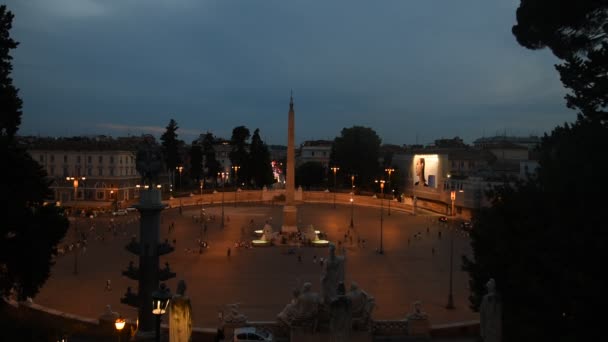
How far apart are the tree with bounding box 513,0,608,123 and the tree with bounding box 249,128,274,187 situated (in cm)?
6216

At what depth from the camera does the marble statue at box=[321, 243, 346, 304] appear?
13688mm

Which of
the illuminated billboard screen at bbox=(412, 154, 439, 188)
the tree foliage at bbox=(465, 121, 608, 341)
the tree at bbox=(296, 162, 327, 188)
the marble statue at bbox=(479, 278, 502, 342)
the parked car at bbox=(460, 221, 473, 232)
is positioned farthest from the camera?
the tree at bbox=(296, 162, 327, 188)

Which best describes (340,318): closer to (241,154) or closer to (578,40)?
(578,40)

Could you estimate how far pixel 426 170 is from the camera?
7338 centimetres

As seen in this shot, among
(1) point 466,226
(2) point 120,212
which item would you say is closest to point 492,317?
(1) point 466,226

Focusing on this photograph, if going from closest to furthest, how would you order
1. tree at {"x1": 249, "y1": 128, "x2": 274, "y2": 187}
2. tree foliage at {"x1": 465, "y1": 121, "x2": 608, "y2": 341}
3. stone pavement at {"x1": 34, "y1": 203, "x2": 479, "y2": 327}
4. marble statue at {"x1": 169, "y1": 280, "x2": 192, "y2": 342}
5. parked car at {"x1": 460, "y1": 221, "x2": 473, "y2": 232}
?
marble statue at {"x1": 169, "y1": 280, "x2": 192, "y2": 342} < tree foliage at {"x1": 465, "y1": 121, "x2": 608, "y2": 341} < parked car at {"x1": 460, "y1": 221, "x2": 473, "y2": 232} < stone pavement at {"x1": 34, "y1": 203, "x2": 479, "y2": 327} < tree at {"x1": 249, "y1": 128, "x2": 274, "y2": 187}

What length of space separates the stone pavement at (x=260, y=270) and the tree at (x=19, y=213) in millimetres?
5402

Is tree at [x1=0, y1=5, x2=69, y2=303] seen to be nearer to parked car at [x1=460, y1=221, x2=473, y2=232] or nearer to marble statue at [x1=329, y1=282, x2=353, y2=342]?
marble statue at [x1=329, y1=282, x2=353, y2=342]

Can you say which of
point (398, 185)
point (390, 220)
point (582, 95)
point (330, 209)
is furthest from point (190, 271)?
point (398, 185)

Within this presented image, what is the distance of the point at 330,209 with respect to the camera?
6562cm

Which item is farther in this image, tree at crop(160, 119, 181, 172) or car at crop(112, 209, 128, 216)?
tree at crop(160, 119, 181, 172)

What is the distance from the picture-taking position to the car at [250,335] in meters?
14.3

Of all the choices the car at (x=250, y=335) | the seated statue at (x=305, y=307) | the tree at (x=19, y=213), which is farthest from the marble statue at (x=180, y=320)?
the tree at (x=19, y=213)

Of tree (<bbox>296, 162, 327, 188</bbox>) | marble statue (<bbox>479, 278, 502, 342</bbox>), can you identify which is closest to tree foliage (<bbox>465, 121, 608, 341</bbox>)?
marble statue (<bbox>479, 278, 502, 342</bbox>)
